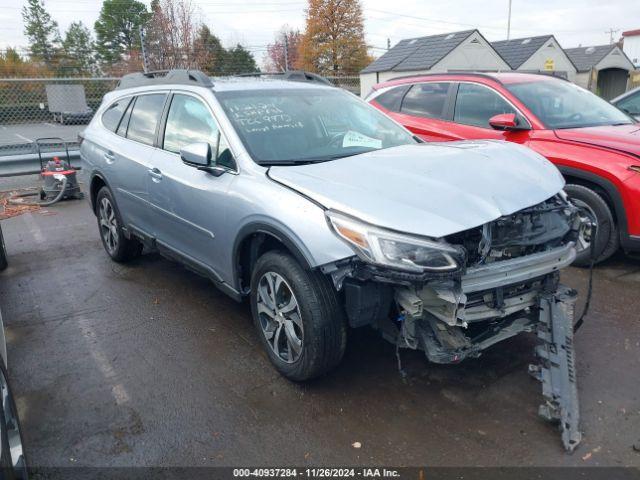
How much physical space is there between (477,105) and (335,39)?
44494 millimetres

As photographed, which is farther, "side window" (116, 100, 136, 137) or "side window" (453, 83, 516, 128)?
"side window" (453, 83, 516, 128)

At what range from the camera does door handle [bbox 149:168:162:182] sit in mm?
4082

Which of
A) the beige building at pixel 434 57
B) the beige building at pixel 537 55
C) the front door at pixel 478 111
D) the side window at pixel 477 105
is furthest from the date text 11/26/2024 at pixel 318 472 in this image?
the beige building at pixel 537 55

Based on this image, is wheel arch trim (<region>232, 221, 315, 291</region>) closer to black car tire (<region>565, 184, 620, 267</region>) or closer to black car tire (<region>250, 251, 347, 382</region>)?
black car tire (<region>250, 251, 347, 382</region>)

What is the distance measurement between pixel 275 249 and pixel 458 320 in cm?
119

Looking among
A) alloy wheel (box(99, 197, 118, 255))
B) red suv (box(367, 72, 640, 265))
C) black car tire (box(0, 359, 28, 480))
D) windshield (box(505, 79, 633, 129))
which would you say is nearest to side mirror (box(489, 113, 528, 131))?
red suv (box(367, 72, 640, 265))

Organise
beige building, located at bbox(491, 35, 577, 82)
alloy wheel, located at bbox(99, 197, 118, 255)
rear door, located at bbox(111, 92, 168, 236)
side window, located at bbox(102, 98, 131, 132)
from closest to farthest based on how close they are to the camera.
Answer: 1. rear door, located at bbox(111, 92, 168, 236)
2. side window, located at bbox(102, 98, 131, 132)
3. alloy wheel, located at bbox(99, 197, 118, 255)
4. beige building, located at bbox(491, 35, 577, 82)

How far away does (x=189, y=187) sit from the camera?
3.73 m

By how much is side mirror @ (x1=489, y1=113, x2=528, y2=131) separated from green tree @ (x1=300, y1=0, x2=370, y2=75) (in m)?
43.5

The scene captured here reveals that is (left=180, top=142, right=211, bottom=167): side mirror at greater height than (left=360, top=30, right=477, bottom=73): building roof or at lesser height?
lesser

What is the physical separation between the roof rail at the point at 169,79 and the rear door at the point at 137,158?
142 millimetres

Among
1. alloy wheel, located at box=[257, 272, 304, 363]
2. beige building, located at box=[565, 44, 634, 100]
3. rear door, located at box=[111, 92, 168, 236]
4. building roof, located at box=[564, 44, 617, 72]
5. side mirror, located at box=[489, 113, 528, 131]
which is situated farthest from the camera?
building roof, located at box=[564, 44, 617, 72]

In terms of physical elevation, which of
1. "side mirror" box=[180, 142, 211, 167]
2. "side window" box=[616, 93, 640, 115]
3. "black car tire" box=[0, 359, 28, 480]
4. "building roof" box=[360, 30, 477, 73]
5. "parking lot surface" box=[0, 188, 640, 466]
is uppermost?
"building roof" box=[360, 30, 477, 73]

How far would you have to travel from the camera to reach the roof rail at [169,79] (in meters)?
4.00
